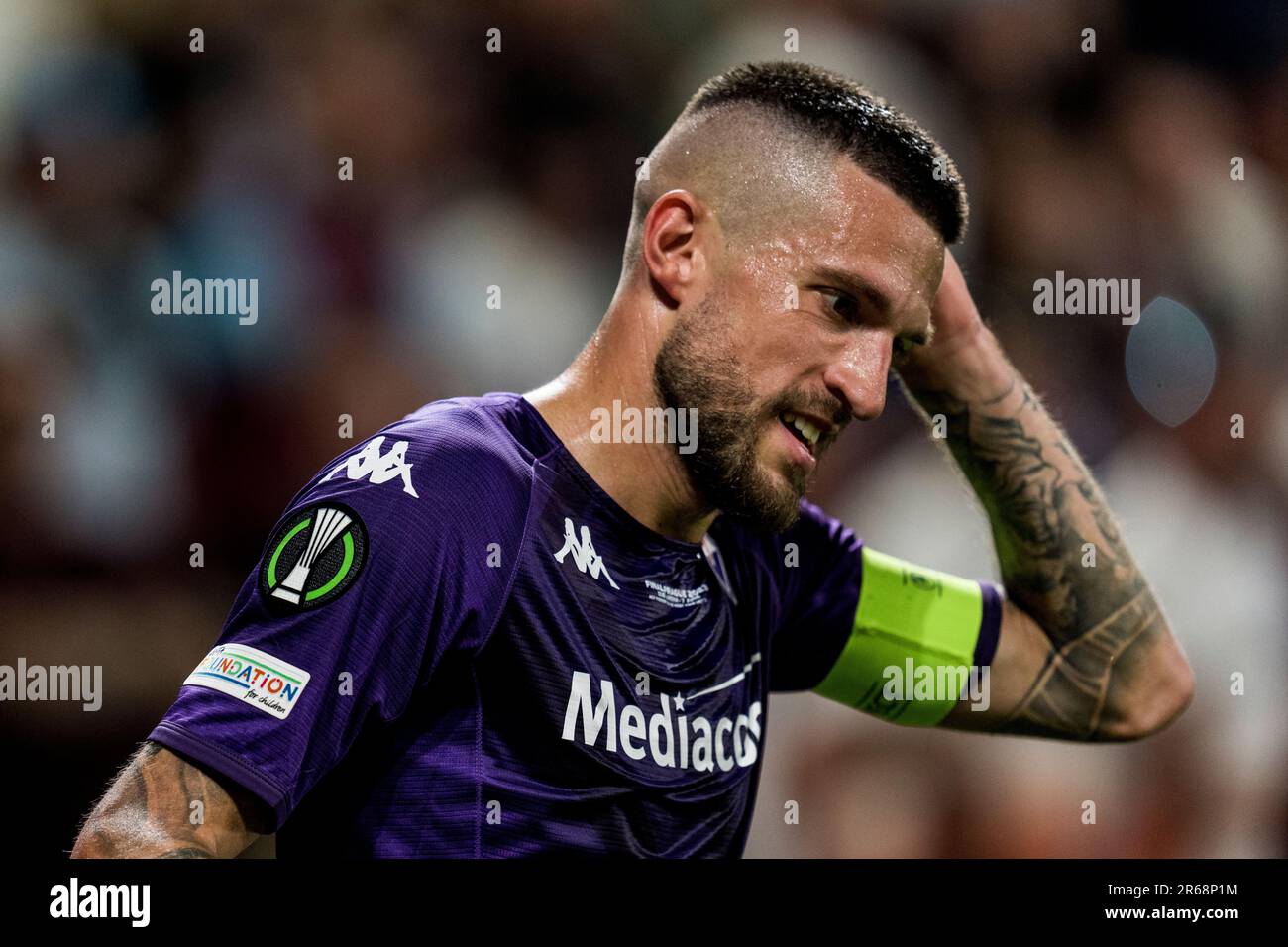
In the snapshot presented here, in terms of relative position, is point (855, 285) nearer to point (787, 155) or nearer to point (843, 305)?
point (843, 305)

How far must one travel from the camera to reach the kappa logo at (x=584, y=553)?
2010 millimetres

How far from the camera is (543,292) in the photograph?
390cm

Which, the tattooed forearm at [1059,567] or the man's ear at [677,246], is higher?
the man's ear at [677,246]

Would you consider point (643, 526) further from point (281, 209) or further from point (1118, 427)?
point (1118, 427)

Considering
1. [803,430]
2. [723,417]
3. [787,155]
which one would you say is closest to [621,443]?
[723,417]

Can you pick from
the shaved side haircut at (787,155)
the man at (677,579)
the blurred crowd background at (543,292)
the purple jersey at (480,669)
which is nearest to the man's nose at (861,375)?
the man at (677,579)

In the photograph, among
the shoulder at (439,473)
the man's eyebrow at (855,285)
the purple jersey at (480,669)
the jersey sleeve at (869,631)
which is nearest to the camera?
the purple jersey at (480,669)

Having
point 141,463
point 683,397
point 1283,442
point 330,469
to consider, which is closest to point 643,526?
point 683,397

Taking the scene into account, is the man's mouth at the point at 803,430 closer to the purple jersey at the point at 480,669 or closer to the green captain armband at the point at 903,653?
the purple jersey at the point at 480,669

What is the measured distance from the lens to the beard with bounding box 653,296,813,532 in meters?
2.12

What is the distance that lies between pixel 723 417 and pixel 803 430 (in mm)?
148

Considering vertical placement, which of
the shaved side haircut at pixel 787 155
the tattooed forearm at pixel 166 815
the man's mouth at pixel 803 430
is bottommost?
the tattooed forearm at pixel 166 815

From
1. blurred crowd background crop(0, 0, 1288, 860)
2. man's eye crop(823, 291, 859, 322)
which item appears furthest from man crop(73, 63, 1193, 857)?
blurred crowd background crop(0, 0, 1288, 860)
